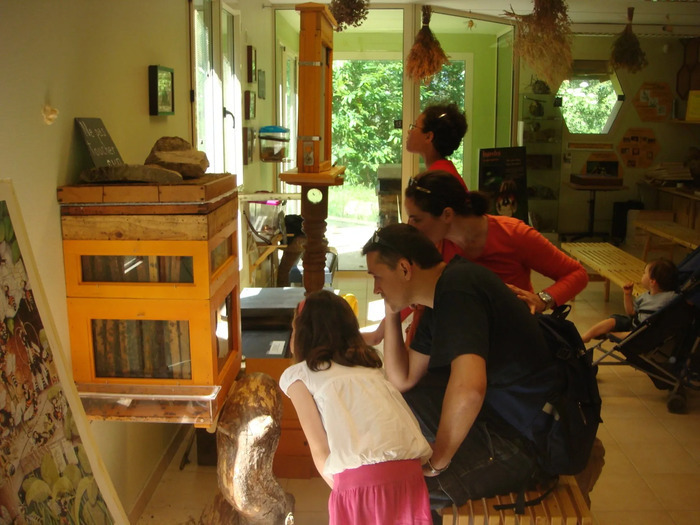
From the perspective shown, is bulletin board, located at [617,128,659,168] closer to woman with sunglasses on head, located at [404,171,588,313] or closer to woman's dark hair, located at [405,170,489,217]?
woman with sunglasses on head, located at [404,171,588,313]

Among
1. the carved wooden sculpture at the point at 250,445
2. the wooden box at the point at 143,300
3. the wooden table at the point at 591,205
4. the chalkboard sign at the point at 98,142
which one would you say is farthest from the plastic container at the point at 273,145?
the wooden table at the point at 591,205

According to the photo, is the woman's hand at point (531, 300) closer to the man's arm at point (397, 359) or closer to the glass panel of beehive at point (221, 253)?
the man's arm at point (397, 359)

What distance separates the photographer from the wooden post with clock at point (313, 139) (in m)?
3.30

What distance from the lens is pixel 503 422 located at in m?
2.23

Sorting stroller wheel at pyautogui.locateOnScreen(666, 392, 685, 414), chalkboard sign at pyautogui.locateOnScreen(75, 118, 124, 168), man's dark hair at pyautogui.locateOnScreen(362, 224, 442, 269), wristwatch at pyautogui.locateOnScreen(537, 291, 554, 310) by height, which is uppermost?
chalkboard sign at pyautogui.locateOnScreen(75, 118, 124, 168)

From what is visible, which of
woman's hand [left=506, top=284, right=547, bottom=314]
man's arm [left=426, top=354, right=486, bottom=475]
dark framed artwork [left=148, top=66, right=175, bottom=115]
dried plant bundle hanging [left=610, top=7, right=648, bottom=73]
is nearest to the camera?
man's arm [left=426, top=354, right=486, bottom=475]

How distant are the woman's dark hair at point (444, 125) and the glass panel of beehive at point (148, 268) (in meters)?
1.52

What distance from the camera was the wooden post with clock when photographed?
3305mm

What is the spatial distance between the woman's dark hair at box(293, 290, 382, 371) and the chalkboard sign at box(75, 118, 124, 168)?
856 mm

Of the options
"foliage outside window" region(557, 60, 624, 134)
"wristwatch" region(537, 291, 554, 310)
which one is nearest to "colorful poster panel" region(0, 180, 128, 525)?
"wristwatch" region(537, 291, 554, 310)

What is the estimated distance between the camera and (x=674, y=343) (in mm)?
4254

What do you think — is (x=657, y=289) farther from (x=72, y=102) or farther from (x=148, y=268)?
(x=72, y=102)

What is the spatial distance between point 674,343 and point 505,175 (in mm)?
3364

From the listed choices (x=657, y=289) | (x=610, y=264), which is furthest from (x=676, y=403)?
(x=610, y=264)
